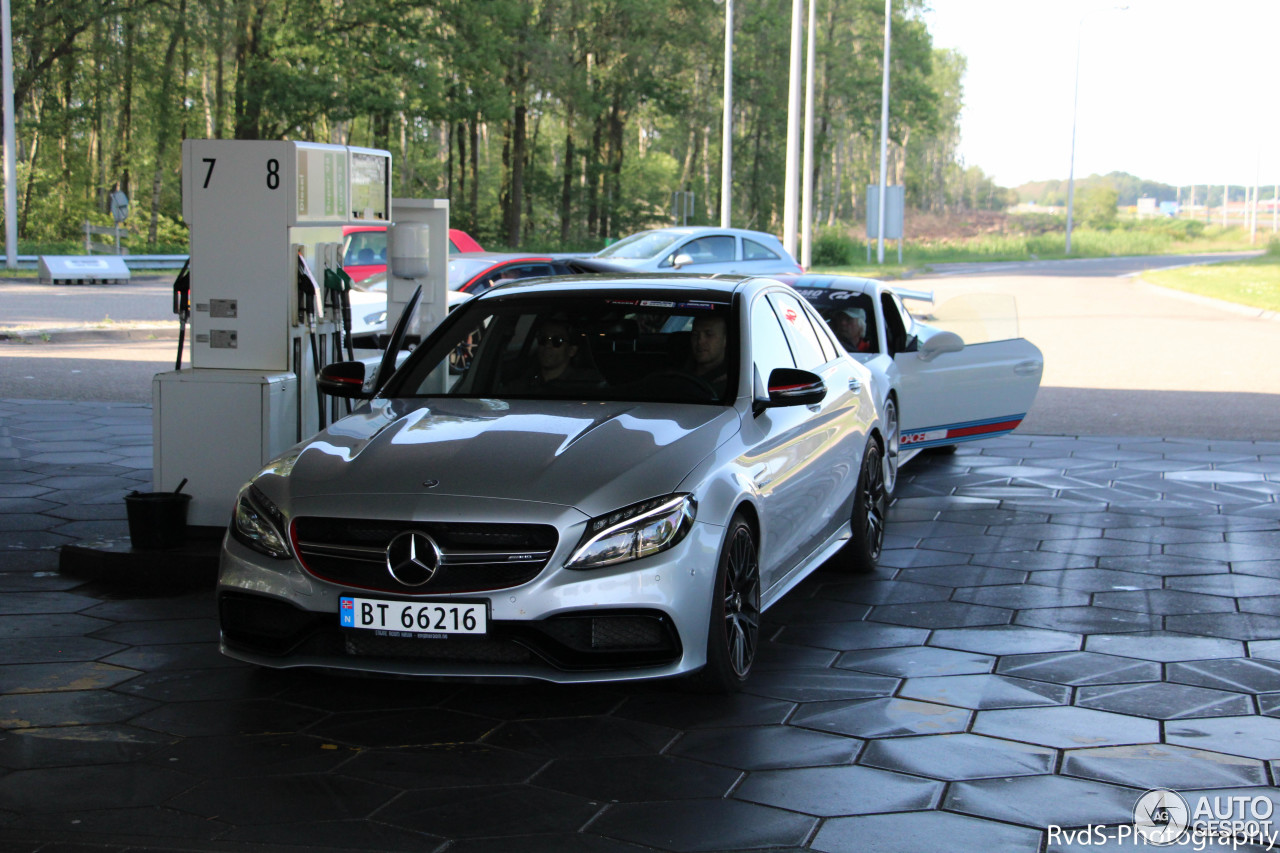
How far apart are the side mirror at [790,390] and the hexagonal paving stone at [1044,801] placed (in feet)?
5.63

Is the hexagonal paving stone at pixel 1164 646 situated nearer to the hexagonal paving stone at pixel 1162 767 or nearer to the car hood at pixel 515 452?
the hexagonal paving stone at pixel 1162 767

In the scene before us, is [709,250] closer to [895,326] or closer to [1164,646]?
[895,326]

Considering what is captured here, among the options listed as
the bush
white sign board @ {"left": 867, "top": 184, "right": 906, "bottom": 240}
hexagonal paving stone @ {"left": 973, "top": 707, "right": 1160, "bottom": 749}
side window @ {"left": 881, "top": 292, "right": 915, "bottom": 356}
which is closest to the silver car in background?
side window @ {"left": 881, "top": 292, "right": 915, "bottom": 356}

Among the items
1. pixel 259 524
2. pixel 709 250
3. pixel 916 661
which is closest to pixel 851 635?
pixel 916 661

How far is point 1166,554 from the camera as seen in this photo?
7.03 metres

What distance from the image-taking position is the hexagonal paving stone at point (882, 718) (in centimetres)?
436


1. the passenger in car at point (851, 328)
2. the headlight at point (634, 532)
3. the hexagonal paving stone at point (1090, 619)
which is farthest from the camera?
the passenger in car at point (851, 328)

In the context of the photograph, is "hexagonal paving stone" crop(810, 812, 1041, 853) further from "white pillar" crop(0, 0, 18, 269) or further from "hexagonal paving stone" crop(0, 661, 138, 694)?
"white pillar" crop(0, 0, 18, 269)

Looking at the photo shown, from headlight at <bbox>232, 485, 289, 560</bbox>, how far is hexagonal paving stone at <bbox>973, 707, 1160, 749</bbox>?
2.38 m

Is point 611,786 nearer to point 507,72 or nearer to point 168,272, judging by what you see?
point 168,272

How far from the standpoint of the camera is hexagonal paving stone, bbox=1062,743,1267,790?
3.91 m

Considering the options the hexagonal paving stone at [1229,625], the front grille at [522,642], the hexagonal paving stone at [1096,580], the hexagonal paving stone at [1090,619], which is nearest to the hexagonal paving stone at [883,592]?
the hexagonal paving stone at [1090,619]

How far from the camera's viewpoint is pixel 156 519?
6293mm

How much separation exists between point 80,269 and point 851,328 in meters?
25.2
